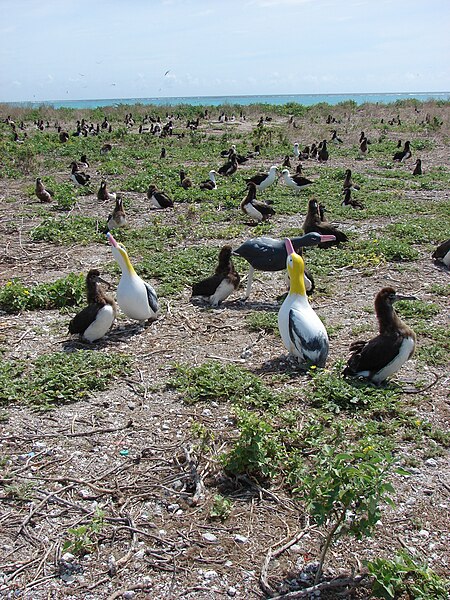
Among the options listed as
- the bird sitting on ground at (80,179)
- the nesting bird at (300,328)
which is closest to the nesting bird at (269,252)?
the nesting bird at (300,328)

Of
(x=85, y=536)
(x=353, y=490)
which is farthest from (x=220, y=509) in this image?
(x=353, y=490)

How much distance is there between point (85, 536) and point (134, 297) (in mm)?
3889

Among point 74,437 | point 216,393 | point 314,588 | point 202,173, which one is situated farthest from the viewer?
point 202,173

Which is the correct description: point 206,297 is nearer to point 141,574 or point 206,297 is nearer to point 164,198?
point 141,574

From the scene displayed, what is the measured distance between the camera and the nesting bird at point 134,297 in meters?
7.54

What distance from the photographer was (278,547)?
12.9ft

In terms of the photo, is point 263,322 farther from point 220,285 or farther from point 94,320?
point 94,320

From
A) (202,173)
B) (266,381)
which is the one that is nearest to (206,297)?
(266,381)

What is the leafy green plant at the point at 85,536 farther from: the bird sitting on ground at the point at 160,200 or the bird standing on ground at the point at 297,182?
the bird standing on ground at the point at 297,182

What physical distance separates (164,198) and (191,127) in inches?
864

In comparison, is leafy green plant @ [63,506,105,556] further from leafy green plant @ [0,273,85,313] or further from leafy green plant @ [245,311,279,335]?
leafy green plant @ [0,273,85,313]

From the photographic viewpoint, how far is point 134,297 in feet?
24.6

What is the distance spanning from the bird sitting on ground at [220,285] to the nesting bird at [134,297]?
92cm

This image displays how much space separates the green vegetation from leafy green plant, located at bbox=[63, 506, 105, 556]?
174 cm
